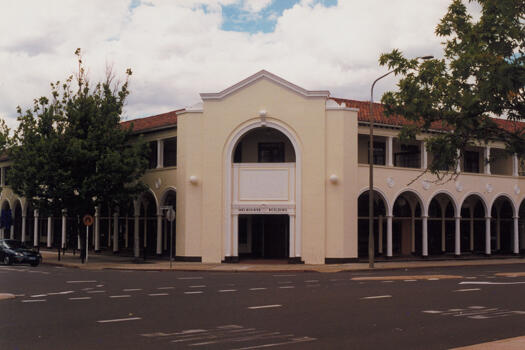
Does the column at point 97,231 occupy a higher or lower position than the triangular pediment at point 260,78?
lower

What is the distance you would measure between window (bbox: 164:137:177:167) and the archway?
10995 millimetres

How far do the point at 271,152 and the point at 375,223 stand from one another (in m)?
7.41

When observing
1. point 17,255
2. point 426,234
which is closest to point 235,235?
point 17,255

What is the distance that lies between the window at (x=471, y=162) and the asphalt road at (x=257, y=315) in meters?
21.0

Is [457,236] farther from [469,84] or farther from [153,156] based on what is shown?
[469,84]

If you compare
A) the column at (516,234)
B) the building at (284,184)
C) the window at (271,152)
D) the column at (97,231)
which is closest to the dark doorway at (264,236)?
the building at (284,184)

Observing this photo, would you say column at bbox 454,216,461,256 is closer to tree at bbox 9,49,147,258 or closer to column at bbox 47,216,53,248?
tree at bbox 9,49,147,258

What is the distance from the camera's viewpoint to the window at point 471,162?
41.2 m

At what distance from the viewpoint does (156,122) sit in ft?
132

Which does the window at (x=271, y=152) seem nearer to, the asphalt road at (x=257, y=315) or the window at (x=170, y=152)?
the window at (x=170, y=152)

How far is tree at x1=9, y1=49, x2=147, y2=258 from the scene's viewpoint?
3400 centimetres

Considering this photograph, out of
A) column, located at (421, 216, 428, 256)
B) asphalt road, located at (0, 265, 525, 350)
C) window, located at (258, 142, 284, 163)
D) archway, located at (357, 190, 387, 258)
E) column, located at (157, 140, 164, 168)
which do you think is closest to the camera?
asphalt road, located at (0, 265, 525, 350)

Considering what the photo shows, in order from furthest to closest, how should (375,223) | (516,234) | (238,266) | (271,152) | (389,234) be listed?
(516,234) < (375,223) < (271,152) < (389,234) < (238,266)

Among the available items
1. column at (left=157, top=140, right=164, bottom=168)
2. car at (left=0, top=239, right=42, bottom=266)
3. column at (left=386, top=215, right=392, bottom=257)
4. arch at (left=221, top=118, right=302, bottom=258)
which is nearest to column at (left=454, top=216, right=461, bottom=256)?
column at (left=386, top=215, right=392, bottom=257)
